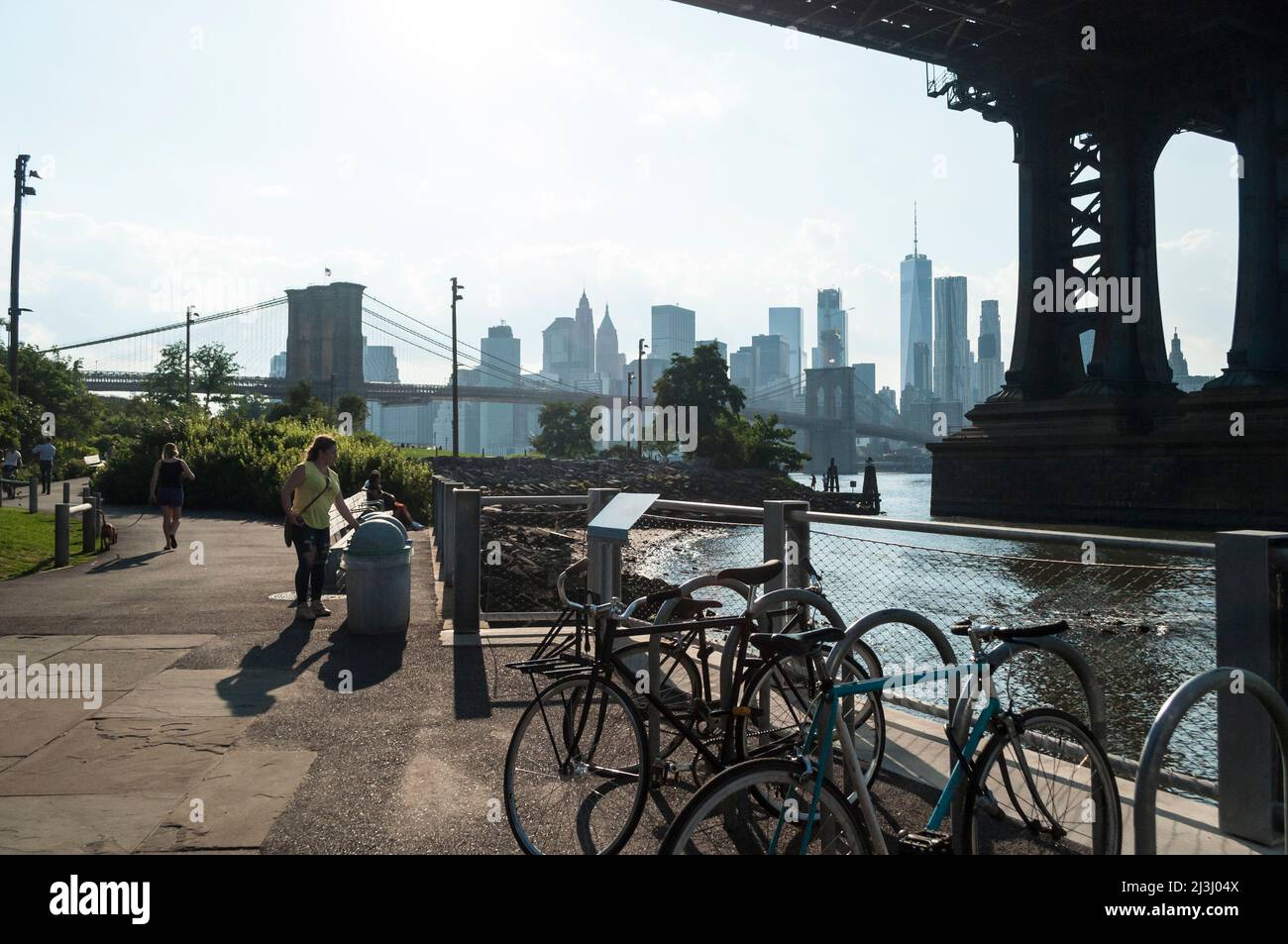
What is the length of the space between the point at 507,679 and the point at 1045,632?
4806mm

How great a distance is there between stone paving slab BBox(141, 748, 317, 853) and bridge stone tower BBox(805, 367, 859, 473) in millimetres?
119104

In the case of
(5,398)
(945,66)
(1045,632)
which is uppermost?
(945,66)

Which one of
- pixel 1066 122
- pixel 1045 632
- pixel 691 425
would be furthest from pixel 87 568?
pixel 691 425

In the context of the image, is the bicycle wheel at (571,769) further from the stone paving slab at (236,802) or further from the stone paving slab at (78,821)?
the stone paving slab at (78,821)

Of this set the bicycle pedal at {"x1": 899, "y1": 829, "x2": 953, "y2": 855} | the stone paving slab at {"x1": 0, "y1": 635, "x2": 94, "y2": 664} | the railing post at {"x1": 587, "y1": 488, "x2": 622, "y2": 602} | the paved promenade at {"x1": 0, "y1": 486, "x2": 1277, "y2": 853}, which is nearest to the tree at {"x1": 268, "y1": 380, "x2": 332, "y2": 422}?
the stone paving slab at {"x1": 0, "y1": 635, "x2": 94, "y2": 664}

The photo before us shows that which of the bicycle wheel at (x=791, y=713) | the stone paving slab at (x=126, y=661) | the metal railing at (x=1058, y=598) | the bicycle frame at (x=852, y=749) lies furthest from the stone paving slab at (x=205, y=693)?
the bicycle frame at (x=852, y=749)

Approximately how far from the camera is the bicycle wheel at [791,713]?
4621 millimetres

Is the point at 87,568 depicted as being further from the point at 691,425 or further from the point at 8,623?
the point at 691,425

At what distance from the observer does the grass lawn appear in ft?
47.3

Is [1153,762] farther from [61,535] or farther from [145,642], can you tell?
[61,535]

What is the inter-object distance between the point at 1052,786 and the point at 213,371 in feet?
252

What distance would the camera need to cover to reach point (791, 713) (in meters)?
5.35

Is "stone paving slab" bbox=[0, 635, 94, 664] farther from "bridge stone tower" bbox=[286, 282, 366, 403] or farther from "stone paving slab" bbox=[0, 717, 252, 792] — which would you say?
"bridge stone tower" bbox=[286, 282, 366, 403]

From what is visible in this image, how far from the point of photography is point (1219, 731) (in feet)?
14.8
